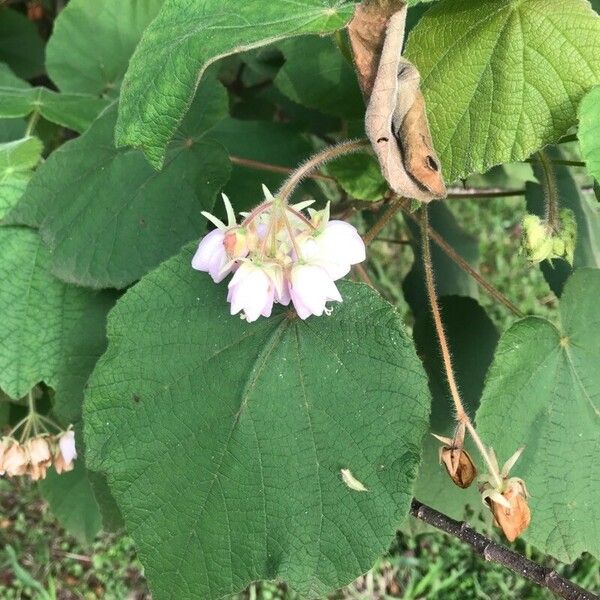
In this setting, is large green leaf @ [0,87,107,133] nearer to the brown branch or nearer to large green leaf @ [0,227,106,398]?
large green leaf @ [0,227,106,398]

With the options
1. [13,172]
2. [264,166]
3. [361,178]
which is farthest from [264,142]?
[13,172]

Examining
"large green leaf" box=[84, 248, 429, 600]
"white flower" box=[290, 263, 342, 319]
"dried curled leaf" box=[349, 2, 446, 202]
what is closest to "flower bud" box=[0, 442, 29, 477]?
"large green leaf" box=[84, 248, 429, 600]

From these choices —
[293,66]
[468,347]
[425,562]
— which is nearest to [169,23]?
[293,66]

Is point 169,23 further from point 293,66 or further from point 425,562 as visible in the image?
point 425,562

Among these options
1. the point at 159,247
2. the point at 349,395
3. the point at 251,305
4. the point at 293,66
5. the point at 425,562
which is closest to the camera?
the point at 251,305

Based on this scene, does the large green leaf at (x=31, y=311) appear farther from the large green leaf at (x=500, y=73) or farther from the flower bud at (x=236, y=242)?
the large green leaf at (x=500, y=73)

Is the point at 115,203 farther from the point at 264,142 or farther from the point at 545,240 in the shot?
the point at 545,240
